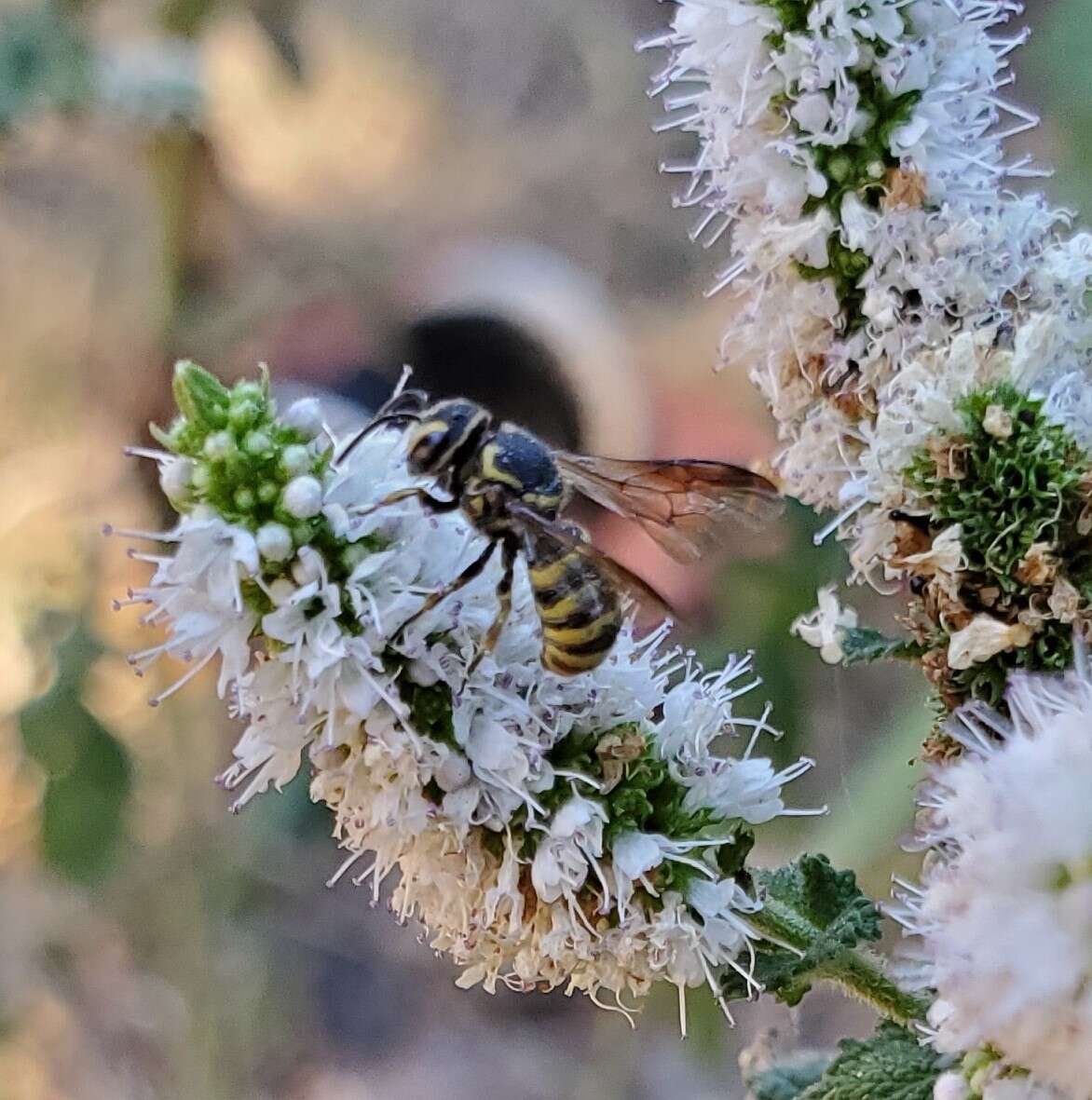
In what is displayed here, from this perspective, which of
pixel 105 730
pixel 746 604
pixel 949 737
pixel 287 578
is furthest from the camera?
pixel 105 730

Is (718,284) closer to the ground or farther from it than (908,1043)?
farther from it

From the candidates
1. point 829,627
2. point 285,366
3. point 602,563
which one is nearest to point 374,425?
point 602,563

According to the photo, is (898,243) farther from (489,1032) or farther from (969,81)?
(489,1032)

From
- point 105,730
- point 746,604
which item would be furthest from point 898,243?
point 105,730

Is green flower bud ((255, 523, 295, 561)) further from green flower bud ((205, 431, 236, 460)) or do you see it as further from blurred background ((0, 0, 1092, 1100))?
blurred background ((0, 0, 1092, 1100))

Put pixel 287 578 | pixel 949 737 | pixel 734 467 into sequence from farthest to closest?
pixel 734 467 < pixel 949 737 < pixel 287 578

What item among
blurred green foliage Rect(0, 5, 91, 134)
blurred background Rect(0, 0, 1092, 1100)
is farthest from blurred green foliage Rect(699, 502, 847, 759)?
blurred green foliage Rect(0, 5, 91, 134)

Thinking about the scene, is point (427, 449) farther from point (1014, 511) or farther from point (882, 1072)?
point (882, 1072)

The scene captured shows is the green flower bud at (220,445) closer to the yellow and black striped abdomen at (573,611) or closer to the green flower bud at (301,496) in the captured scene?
the green flower bud at (301,496)
